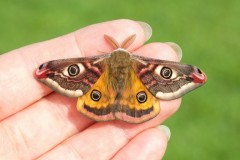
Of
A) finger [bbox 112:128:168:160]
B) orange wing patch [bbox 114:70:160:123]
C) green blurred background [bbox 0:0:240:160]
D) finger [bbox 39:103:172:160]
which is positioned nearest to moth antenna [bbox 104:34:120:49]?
orange wing patch [bbox 114:70:160:123]

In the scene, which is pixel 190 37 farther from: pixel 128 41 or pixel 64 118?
pixel 64 118

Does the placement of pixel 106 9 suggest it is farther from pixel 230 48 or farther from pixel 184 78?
pixel 184 78

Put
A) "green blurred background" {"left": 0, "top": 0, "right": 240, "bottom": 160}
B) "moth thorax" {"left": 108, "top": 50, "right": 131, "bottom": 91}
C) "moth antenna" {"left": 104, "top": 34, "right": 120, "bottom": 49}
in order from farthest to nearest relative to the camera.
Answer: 1. "green blurred background" {"left": 0, "top": 0, "right": 240, "bottom": 160}
2. "moth antenna" {"left": 104, "top": 34, "right": 120, "bottom": 49}
3. "moth thorax" {"left": 108, "top": 50, "right": 131, "bottom": 91}

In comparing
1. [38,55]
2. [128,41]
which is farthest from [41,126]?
[128,41]

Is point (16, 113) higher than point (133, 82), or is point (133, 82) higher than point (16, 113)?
point (133, 82)

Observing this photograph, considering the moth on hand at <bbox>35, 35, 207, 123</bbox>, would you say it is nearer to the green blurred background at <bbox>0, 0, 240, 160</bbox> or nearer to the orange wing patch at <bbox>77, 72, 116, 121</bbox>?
the orange wing patch at <bbox>77, 72, 116, 121</bbox>

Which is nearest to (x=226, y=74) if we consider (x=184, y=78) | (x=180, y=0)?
(x=180, y=0)

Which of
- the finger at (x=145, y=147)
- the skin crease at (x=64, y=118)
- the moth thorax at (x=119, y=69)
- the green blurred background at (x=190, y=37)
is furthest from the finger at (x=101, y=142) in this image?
the green blurred background at (x=190, y=37)

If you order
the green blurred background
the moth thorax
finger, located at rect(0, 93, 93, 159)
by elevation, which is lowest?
the green blurred background
